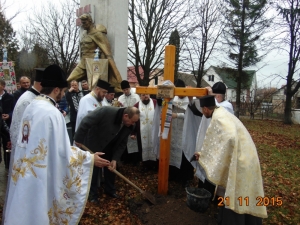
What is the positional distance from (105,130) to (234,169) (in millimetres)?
2057

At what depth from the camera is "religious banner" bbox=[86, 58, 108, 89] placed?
6777mm

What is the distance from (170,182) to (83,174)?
3110 mm

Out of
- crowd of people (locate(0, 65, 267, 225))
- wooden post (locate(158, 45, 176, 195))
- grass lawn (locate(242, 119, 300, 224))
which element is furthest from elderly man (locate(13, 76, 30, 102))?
grass lawn (locate(242, 119, 300, 224))

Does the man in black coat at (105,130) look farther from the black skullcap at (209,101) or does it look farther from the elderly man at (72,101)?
the elderly man at (72,101)

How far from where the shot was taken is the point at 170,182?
550 cm

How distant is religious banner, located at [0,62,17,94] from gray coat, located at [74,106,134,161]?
9.74ft

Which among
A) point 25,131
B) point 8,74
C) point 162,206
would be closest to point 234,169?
point 162,206

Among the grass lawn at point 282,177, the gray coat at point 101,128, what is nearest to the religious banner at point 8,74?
the gray coat at point 101,128

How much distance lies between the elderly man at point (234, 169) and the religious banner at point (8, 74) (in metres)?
4.78

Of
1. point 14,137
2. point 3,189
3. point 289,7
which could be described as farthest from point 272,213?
point 289,7

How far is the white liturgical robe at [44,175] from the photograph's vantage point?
2.34 metres

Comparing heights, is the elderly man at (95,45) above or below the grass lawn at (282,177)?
above

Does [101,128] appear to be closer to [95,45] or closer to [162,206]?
[162,206]

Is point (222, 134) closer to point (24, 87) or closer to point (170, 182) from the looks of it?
point (170, 182)
